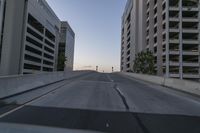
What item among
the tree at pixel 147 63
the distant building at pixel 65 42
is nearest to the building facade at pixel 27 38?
the distant building at pixel 65 42

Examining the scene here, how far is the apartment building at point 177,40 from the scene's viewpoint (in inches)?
2721

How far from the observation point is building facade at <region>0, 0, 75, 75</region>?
61044 millimetres

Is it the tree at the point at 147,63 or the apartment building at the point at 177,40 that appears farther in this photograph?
the tree at the point at 147,63

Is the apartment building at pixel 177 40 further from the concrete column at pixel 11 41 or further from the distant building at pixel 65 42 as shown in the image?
the distant building at pixel 65 42

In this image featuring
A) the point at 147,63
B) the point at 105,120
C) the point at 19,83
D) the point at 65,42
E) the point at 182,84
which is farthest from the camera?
the point at 65,42

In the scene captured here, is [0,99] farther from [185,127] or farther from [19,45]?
[19,45]

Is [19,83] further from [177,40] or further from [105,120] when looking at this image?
[177,40]

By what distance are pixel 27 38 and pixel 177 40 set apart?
144 ft

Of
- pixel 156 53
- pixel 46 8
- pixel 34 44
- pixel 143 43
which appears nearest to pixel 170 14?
pixel 156 53

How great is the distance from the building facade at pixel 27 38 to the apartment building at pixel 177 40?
35.0m

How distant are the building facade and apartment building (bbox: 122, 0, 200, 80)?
34962 mm

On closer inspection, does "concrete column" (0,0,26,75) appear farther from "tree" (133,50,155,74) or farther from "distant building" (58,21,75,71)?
"distant building" (58,21,75,71)

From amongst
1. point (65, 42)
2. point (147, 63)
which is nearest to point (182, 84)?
point (147, 63)

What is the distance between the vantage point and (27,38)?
8425 cm
